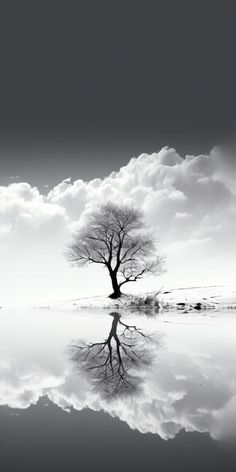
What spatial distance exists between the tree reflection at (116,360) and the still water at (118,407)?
30 mm

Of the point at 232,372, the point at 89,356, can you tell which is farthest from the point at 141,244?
the point at 232,372

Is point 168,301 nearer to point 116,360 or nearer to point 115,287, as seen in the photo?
point 115,287

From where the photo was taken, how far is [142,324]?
26.8 m

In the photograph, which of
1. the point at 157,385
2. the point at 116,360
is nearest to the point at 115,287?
the point at 116,360

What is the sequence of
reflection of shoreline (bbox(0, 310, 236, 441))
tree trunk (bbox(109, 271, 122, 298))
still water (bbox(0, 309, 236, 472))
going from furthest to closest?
tree trunk (bbox(109, 271, 122, 298))
reflection of shoreline (bbox(0, 310, 236, 441))
still water (bbox(0, 309, 236, 472))

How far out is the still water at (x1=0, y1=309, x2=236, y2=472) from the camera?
261 inches

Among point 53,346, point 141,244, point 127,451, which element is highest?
point 141,244

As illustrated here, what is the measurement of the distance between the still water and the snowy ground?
21055 millimetres

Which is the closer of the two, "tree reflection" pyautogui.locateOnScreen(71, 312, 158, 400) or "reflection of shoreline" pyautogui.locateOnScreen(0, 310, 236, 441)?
"reflection of shoreline" pyautogui.locateOnScreen(0, 310, 236, 441)

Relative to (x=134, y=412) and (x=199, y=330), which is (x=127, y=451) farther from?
(x=199, y=330)

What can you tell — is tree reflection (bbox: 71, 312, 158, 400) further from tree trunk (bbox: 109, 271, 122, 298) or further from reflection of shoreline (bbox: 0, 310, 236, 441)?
tree trunk (bbox: 109, 271, 122, 298)

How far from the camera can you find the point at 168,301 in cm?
4088

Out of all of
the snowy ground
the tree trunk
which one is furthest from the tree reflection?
the tree trunk

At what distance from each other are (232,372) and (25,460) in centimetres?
764
